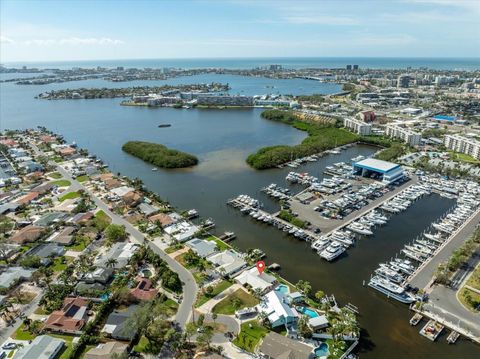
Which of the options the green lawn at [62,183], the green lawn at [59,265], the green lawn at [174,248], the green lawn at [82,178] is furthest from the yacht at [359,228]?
the green lawn at [62,183]

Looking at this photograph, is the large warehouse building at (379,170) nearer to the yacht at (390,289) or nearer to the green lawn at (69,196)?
the yacht at (390,289)

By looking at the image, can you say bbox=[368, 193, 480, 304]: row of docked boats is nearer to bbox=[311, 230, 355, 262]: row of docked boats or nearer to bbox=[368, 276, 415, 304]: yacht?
bbox=[368, 276, 415, 304]: yacht

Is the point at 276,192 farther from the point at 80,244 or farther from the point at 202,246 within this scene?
the point at 80,244

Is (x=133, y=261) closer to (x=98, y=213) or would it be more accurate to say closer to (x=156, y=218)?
(x=156, y=218)

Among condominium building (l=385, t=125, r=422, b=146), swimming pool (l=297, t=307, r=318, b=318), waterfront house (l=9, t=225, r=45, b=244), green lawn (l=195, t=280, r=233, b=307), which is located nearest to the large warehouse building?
condominium building (l=385, t=125, r=422, b=146)

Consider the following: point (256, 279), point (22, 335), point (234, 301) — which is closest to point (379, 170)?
point (256, 279)

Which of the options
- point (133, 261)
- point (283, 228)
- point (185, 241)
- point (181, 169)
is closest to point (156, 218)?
point (185, 241)

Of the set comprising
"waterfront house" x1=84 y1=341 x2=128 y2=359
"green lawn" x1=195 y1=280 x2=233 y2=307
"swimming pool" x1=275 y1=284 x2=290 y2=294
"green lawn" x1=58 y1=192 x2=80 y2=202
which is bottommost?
"green lawn" x1=195 y1=280 x2=233 y2=307

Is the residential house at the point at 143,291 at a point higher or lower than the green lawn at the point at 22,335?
higher
